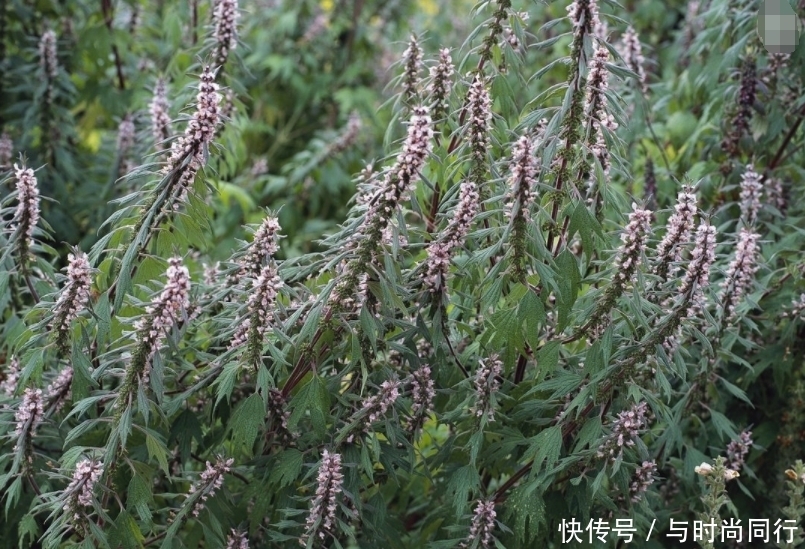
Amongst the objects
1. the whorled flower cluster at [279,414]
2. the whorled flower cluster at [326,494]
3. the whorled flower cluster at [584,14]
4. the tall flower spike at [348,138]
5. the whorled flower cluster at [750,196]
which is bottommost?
the whorled flower cluster at [326,494]

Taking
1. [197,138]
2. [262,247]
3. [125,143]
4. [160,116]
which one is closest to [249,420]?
[262,247]

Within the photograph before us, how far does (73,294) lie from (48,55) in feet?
7.97

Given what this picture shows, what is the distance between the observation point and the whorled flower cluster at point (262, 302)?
2.75 meters

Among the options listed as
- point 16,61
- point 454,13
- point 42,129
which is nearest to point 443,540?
point 42,129

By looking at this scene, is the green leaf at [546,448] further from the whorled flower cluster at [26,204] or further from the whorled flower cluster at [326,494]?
the whorled flower cluster at [26,204]

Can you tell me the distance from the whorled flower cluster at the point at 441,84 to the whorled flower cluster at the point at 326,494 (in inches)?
46.1

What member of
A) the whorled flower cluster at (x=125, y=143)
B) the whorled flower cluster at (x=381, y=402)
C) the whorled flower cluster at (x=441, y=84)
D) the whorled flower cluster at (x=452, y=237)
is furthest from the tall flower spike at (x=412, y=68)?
the whorled flower cluster at (x=125, y=143)

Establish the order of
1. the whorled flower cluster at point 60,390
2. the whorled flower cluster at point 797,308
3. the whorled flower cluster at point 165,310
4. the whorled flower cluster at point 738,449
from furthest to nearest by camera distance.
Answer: the whorled flower cluster at point 797,308 < the whorled flower cluster at point 738,449 < the whorled flower cluster at point 60,390 < the whorled flower cluster at point 165,310

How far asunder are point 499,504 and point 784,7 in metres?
2.19

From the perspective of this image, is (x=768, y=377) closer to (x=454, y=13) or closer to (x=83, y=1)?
(x=83, y=1)

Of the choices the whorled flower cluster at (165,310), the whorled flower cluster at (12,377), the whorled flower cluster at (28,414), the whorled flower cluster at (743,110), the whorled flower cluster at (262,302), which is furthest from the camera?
the whorled flower cluster at (743,110)

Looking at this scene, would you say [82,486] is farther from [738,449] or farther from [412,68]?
[738,449]

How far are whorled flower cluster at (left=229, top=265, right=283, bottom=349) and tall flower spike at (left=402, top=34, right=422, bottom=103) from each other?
961 mm

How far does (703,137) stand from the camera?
4.60 m
